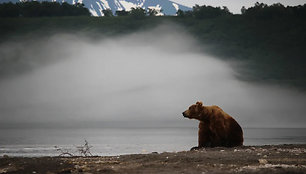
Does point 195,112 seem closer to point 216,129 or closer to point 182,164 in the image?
point 216,129

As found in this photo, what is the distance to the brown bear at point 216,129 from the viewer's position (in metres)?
21.6

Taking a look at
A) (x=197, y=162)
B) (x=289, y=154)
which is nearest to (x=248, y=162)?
(x=197, y=162)

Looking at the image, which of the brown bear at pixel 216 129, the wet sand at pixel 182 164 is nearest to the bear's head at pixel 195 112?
the brown bear at pixel 216 129

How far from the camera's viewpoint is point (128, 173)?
13156 millimetres

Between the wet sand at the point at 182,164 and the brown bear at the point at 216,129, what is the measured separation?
4.06 metres

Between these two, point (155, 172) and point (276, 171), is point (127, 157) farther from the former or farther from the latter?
point (276, 171)

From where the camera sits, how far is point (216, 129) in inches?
850

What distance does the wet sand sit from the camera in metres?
13.3

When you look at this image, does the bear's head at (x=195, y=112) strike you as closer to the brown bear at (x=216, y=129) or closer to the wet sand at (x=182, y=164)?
the brown bear at (x=216, y=129)

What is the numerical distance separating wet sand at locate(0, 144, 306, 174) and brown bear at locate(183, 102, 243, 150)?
4058 millimetres

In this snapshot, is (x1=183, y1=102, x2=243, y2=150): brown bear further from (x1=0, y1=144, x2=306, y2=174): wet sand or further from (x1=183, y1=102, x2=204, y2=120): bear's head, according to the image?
(x1=0, y1=144, x2=306, y2=174): wet sand

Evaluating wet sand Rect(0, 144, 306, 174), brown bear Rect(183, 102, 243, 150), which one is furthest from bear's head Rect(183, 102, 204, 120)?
wet sand Rect(0, 144, 306, 174)

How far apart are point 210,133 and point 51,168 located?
Result: 8.88 metres

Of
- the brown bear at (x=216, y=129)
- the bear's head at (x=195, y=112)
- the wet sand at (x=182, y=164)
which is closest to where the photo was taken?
the wet sand at (x=182, y=164)
